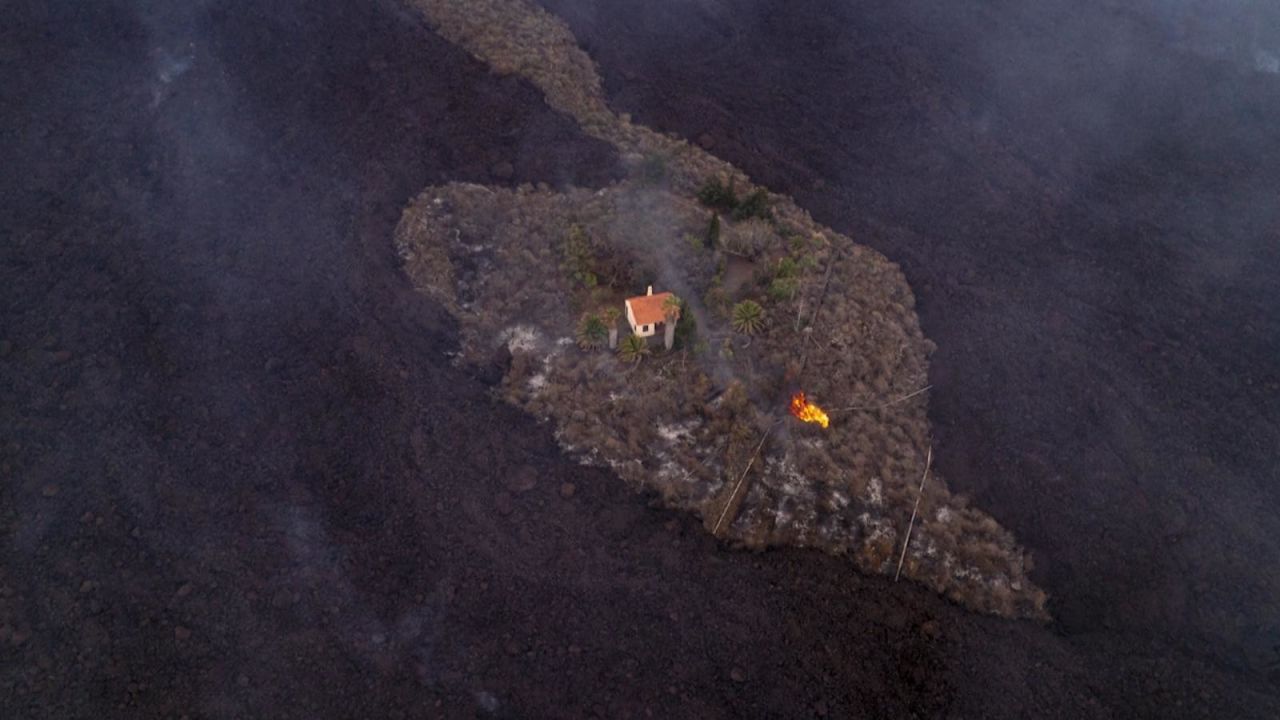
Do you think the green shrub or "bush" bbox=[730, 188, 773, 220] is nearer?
the green shrub

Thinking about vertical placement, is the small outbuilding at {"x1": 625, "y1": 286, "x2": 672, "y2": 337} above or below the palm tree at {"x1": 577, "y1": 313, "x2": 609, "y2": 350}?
above

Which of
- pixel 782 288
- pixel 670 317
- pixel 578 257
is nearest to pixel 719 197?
pixel 782 288

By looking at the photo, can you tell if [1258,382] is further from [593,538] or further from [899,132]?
[593,538]

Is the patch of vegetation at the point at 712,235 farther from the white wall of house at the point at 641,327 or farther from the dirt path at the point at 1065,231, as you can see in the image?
the dirt path at the point at 1065,231

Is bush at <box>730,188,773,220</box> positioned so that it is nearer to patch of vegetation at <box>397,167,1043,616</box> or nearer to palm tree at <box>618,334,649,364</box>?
patch of vegetation at <box>397,167,1043,616</box>

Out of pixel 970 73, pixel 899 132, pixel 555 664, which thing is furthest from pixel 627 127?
pixel 555 664

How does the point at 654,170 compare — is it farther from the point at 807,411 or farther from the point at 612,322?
the point at 807,411

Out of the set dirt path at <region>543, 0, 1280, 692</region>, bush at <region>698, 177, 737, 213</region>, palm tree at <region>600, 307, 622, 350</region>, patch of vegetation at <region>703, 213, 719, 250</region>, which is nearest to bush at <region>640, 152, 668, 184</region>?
bush at <region>698, 177, 737, 213</region>
